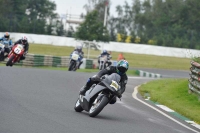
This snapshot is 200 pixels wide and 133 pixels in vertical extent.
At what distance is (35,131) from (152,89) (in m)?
11.8

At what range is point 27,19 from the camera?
57.0 m

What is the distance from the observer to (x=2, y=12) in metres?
58.3

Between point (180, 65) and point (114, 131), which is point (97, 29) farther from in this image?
point (114, 131)

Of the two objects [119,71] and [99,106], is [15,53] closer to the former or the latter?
[119,71]

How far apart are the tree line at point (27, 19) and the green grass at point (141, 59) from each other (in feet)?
7.72

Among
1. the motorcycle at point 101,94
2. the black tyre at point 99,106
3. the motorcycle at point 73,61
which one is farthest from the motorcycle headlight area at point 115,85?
the motorcycle at point 73,61

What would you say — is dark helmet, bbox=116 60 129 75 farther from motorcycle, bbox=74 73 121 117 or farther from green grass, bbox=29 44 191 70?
green grass, bbox=29 44 191 70

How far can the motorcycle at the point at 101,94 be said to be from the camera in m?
11.5

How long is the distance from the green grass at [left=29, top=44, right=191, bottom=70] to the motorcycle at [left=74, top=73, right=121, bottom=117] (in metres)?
37.3

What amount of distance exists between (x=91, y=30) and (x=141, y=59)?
7.18m

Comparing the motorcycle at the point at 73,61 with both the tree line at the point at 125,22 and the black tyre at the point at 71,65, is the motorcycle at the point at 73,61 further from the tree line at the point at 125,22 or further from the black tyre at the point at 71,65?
the tree line at the point at 125,22

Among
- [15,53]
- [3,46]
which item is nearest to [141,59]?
[3,46]

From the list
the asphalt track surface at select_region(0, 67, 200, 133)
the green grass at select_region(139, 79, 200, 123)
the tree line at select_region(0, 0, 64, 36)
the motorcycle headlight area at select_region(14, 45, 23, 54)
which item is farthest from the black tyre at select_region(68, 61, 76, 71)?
the tree line at select_region(0, 0, 64, 36)

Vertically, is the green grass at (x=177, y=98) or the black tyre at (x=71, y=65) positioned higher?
the green grass at (x=177, y=98)
